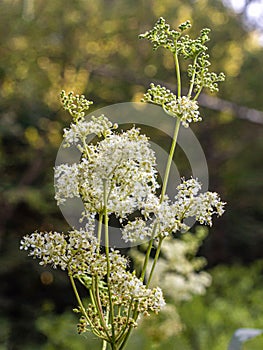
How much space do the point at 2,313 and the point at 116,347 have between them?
110 inches

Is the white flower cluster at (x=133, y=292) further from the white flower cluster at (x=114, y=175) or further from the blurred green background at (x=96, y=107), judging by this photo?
the blurred green background at (x=96, y=107)

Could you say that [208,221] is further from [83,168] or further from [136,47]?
[136,47]

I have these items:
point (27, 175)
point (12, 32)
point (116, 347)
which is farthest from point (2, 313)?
point (116, 347)

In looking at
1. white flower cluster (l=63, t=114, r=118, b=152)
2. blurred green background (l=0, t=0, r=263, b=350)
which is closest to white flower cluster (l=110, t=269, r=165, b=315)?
white flower cluster (l=63, t=114, r=118, b=152)

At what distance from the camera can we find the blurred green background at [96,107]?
10.0ft

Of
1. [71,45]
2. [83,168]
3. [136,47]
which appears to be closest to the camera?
[83,168]

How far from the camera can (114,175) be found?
1.61 feet

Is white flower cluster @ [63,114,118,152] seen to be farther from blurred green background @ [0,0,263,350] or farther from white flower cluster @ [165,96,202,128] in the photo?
blurred green background @ [0,0,263,350]

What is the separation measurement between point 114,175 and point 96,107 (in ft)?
9.31

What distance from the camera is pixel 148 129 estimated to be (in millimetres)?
3463

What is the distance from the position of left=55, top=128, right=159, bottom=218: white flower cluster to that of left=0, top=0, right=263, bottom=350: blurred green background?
2.18m

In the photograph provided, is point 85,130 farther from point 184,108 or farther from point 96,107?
point 96,107

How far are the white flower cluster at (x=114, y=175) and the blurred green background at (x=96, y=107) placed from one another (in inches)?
85.9

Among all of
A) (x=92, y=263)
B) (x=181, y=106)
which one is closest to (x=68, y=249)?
(x=92, y=263)
